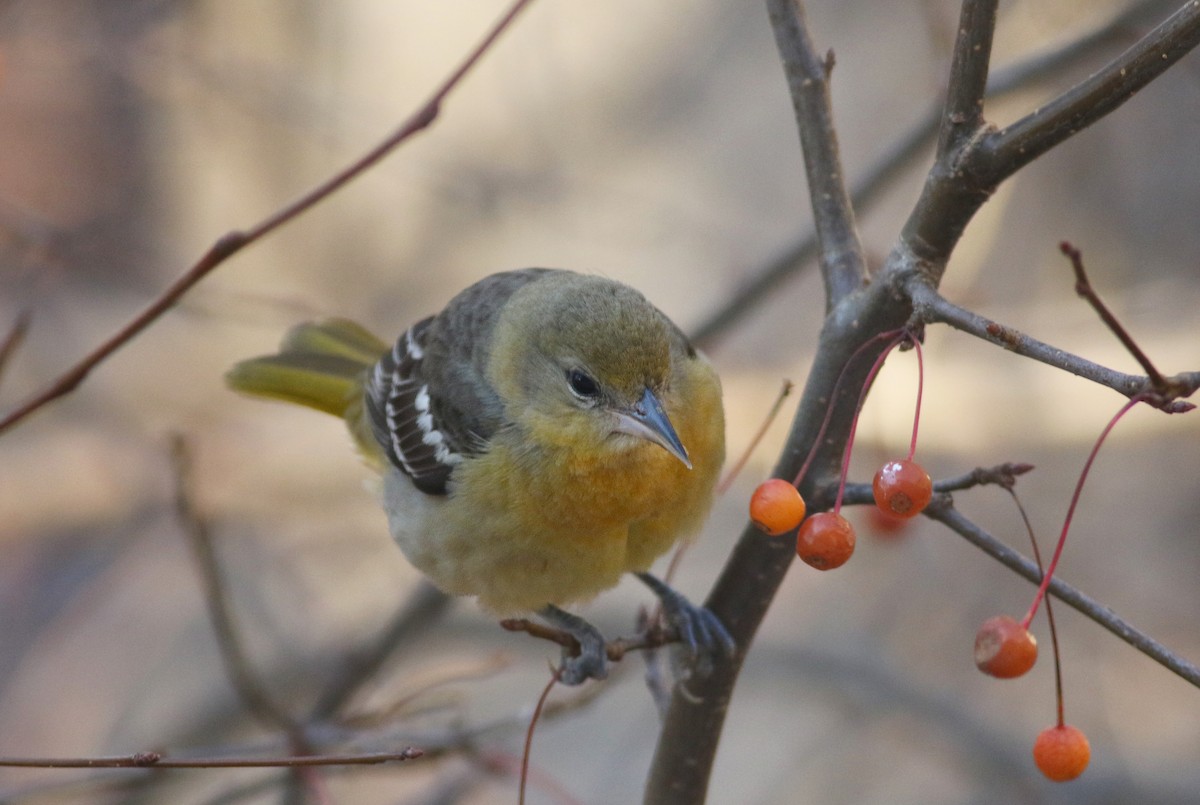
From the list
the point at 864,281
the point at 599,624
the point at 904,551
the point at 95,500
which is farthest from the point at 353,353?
the point at 904,551

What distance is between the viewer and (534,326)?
124 inches

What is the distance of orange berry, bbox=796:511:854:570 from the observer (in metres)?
1.95

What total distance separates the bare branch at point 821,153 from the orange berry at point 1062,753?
0.87m

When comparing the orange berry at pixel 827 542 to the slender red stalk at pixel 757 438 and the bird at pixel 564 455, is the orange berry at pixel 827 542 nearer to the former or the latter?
the slender red stalk at pixel 757 438

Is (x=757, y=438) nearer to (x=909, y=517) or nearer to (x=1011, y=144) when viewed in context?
(x=909, y=517)

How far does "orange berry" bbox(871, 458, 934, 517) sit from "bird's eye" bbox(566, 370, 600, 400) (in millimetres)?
1167

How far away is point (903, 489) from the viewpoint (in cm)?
184

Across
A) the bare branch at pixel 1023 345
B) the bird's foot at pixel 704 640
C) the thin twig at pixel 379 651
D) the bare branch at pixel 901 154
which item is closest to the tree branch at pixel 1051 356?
the bare branch at pixel 1023 345

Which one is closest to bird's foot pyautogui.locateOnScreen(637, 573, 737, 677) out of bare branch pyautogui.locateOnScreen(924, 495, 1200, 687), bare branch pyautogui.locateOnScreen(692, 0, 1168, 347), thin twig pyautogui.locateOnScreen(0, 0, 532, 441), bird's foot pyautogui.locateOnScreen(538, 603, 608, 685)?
bird's foot pyautogui.locateOnScreen(538, 603, 608, 685)

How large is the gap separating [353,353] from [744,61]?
6.63m

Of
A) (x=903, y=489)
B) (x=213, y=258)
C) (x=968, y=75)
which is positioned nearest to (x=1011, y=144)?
(x=968, y=75)

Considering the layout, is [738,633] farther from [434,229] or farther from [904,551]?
[434,229]

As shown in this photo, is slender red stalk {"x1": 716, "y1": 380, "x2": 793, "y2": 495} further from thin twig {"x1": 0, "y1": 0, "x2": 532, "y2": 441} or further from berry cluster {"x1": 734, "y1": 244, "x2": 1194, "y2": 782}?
thin twig {"x1": 0, "y1": 0, "x2": 532, "y2": 441}

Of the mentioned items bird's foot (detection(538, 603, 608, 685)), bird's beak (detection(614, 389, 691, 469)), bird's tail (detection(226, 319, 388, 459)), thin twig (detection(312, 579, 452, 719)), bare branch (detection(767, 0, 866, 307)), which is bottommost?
thin twig (detection(312, 579, 452, 719))
